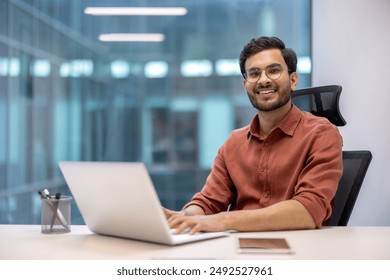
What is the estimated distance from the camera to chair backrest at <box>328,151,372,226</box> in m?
1.92

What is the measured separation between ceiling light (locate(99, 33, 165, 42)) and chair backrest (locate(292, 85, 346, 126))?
1.63m

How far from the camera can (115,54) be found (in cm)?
375

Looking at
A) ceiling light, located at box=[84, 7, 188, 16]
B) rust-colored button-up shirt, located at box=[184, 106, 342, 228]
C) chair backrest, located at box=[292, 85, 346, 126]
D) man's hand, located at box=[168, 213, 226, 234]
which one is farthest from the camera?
ceiling light, located at box=[84, 7, 188, 16]

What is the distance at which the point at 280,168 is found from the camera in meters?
1.90

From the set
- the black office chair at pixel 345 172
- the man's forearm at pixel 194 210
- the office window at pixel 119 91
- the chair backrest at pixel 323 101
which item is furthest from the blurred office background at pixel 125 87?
the man's forearm at pixel 194 210

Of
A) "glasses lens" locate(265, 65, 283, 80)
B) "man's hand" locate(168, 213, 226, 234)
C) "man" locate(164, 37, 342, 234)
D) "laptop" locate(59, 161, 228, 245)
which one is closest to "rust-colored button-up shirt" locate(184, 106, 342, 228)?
"man" locate(164, 37, 342, 234)

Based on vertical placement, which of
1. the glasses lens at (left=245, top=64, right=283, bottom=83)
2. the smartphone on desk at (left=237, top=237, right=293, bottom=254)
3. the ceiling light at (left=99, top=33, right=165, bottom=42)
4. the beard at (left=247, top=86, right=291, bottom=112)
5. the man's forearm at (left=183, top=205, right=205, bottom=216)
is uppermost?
the ceiling light at (left=99, top=33, right=165, bottom=42)

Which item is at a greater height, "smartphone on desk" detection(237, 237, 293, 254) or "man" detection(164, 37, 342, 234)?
"man" detection(164, 37, 342, 234)

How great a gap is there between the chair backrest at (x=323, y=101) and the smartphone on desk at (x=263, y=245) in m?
1.00

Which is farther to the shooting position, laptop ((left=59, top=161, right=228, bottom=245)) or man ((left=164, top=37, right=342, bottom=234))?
man ((left=164, top=37, right=342, bottom=234))

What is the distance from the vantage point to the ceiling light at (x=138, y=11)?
368 centimetres

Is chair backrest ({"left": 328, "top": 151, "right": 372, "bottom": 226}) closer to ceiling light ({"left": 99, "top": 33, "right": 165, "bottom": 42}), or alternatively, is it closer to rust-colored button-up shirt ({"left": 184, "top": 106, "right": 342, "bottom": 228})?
rust-colored button-up shirt ({"left": 184, "top": 106, "right": 342, "bottom": 228})

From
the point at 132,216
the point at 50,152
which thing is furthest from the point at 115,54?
the point at 132,216
